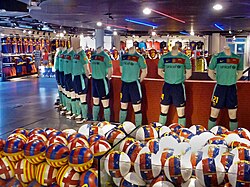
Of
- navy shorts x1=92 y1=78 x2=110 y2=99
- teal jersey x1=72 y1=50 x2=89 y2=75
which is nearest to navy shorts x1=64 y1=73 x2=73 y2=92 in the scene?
teal jersey x1=72 y1=50 x2=89 y2=75

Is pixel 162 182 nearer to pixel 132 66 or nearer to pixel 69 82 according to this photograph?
pixel 132 66

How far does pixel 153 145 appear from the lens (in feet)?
8.68

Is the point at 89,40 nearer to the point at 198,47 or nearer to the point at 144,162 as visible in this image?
the point at 198,47

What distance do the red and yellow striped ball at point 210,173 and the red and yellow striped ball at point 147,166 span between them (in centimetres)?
27

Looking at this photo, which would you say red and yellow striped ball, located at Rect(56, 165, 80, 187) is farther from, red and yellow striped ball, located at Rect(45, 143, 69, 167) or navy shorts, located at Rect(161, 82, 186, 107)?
navy shorts, located at Rect(161, 82, 186, 107)

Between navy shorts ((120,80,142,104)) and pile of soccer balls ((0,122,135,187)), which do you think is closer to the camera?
pile of soccer balls ((0,122,135,187))

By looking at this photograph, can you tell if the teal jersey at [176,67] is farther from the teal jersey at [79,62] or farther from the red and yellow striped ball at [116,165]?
the red and yellow striped ball at [116,165]

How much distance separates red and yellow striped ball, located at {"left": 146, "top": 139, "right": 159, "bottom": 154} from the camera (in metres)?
2.59

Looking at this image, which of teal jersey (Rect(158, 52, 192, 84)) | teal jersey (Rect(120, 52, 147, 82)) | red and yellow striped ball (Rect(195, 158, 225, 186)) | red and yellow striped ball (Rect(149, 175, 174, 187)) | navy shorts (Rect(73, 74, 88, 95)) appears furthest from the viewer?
navy shorts (Rect(73, 74, 88, 95))

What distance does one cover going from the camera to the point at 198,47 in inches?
691

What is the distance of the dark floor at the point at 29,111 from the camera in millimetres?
6363

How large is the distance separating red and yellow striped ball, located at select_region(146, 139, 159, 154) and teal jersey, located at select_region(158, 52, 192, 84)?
8.86 ft

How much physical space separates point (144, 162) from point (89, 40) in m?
13.4

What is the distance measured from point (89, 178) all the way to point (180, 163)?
65 cm
